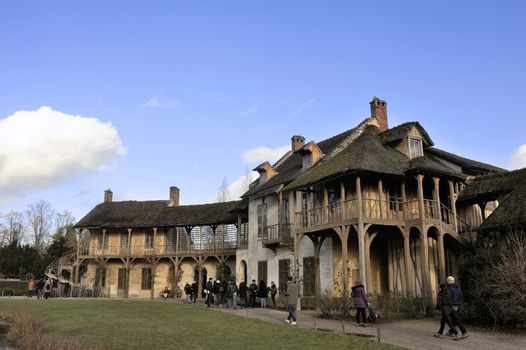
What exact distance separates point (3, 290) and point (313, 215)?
30.4 m

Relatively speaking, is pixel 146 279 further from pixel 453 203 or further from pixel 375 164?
pixel 453 203

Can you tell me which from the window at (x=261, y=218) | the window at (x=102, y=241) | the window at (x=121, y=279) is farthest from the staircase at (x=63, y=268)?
the window at (x=261, y=218)

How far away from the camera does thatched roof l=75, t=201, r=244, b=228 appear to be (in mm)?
38588

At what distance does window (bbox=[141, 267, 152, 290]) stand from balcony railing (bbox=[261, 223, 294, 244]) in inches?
644

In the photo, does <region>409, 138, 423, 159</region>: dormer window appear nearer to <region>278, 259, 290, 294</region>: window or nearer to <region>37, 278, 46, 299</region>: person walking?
<region>278, 259, 290, 294</region>: window

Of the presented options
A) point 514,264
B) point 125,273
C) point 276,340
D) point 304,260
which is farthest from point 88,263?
point 514,264

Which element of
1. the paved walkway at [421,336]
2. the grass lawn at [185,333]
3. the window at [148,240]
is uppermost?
the window at [148,240]

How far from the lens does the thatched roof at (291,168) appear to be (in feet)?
89.9

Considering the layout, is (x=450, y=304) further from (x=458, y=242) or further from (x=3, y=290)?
(x=3, y=290)

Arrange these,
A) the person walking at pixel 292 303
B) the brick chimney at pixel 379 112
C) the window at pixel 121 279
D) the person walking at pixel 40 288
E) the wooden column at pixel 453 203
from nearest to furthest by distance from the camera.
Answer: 1. the person walking at pixel 292 303
2. the wooden column at pixel 453 203
3. the brick chimney at pixel 379 112
4. the person walking at pixel 40 288
5. the window at pixel 121 279

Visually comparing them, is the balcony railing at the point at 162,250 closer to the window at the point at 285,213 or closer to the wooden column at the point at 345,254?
the window at the point at 285,213

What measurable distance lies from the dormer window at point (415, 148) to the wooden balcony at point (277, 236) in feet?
24.7

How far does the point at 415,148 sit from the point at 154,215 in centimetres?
2486

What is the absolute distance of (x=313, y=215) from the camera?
22.3m
